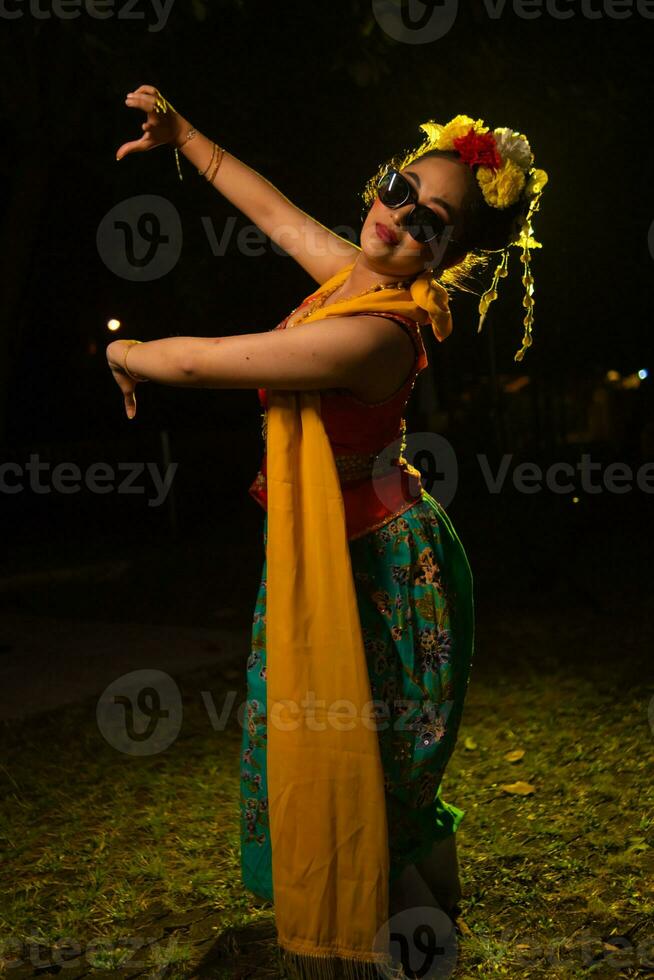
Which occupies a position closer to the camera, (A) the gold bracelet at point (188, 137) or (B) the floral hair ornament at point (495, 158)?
(B) the floral hair ornament at point (495, 158)

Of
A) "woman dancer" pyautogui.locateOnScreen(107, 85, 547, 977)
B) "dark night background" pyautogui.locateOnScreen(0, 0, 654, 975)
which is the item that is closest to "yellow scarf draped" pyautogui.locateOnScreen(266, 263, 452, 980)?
"woman dancer" pyautogui.locateOnScreen(107, 85, 547, 977)

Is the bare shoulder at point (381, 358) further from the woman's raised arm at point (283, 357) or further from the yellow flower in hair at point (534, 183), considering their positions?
the yellow flower in hair at point (534, 183)

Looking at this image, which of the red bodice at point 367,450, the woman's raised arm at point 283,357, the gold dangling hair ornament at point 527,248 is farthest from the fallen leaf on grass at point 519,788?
the woman's raised arm at point 283,357

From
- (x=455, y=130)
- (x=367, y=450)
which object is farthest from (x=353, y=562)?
(x=455, y=130)

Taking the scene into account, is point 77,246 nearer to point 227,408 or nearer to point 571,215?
point 227,408

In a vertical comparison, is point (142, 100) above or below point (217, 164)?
above

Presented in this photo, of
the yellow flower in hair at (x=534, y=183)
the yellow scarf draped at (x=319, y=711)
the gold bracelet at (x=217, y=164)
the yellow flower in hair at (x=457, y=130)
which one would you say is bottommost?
the yellow scarf draped at (x=319, y=711)

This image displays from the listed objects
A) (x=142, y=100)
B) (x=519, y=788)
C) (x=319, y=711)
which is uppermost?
(x=142, y=100)

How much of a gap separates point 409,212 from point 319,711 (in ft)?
3.82

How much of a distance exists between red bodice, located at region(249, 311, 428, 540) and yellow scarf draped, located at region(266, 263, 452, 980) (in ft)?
0.19

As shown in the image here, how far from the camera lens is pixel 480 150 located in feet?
7.55

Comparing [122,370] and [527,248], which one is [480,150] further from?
[122,370]

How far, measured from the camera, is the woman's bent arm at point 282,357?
2.14 meters

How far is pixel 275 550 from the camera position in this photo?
90.4 inches
